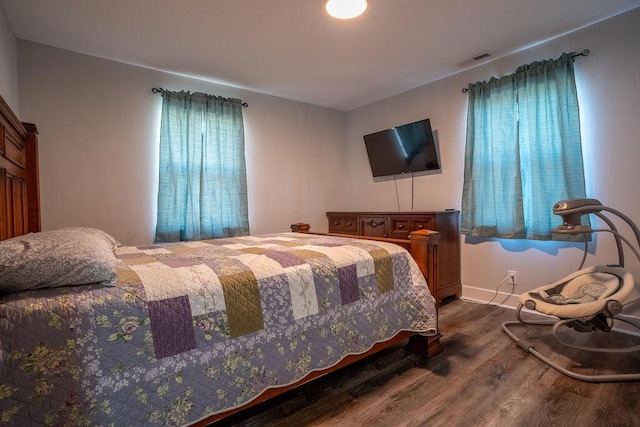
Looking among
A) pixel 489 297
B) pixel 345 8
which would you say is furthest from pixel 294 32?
pixel 489 297

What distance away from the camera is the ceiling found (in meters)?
2.17

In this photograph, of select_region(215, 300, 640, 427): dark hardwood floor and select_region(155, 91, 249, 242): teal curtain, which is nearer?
select_region(215, 300, 640, 427): dark hardwood floor

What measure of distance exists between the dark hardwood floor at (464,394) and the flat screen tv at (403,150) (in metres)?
2.04

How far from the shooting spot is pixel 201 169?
10.6 feet

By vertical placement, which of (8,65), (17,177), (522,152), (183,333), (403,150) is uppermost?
(8,65)

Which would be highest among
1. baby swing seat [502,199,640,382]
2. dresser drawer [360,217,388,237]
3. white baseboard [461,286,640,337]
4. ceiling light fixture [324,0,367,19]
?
ceiling light fixture [324,0,367,19]

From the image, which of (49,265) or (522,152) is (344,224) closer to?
(522,152)

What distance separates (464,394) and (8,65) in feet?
11.9

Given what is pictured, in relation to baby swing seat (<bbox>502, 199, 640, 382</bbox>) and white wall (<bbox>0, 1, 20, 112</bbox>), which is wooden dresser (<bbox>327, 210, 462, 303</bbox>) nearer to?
baby swing seat (<bbox>502, 199, 640, 382</bbox>)

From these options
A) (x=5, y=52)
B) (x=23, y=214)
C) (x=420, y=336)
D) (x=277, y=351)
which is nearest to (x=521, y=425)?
(x=420, y=336)

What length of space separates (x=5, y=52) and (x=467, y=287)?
4.35 metres

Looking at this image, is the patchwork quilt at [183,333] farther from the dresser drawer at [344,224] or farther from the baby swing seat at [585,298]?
the dresser drawer at [344,224]

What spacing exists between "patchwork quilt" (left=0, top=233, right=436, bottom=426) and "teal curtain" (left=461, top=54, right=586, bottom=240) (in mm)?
1767

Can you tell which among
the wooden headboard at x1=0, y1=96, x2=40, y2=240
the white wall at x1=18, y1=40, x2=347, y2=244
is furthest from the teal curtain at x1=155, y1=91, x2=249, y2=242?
the wooden headboard at x1=0, y1=96, x2=40, y2=240
